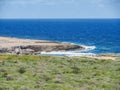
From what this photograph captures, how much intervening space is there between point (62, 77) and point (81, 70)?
5831 mm

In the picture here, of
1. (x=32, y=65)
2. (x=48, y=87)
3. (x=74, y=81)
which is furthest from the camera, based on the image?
(x=32, y=65)

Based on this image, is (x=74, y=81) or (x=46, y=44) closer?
(x=74, y=81)

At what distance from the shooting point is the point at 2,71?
4284cm

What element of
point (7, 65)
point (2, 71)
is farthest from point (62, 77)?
point (7, 65)

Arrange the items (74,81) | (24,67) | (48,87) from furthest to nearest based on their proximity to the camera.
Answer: (24,67), (74,81), (48,87)

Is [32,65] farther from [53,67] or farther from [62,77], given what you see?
[62,77]

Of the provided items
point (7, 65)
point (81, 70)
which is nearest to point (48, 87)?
point (81, 70)

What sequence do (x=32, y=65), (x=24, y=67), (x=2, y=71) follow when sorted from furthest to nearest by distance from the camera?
(x=32, y=65), (x=24, y=67), (x=2, y=71)

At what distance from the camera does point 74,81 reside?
1506 inches

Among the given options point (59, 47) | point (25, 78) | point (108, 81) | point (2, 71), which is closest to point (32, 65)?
point (2, 71)

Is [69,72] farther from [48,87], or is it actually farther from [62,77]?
[48,87]

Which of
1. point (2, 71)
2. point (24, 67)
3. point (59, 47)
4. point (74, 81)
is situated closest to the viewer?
point (74, 81)

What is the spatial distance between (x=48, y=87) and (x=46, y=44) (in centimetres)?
8621

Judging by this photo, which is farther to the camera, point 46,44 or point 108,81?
point 46,44
